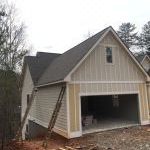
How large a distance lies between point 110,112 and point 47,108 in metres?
→ 5.98

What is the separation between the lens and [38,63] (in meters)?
21.2

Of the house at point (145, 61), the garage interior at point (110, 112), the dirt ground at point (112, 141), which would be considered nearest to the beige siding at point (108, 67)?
the garage interior at point (110, 112)

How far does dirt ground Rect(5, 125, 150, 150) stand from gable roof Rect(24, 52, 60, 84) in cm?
746

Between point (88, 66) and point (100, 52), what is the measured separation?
4.14 ft

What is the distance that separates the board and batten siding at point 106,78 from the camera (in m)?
12.3

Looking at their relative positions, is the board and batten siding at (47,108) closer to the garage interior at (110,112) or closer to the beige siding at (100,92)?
the beige siding at (100,92)

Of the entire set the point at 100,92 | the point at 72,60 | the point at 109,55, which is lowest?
the point at 100,92

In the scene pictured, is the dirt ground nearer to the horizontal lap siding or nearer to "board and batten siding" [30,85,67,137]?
"board and batten siding" [30,85,67,137]

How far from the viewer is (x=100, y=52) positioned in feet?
44.3

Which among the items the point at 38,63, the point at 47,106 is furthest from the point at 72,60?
the point at 38,63

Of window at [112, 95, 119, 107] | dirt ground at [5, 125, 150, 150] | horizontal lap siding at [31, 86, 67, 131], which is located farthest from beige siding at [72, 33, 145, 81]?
window at [112, 95, 119, 107]

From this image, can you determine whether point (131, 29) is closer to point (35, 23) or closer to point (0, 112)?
point (35, 23)

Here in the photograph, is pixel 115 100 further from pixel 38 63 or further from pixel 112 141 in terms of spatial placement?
pixel 38 63

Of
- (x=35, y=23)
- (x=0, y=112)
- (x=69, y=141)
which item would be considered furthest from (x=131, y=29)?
(x=69, y=141)
